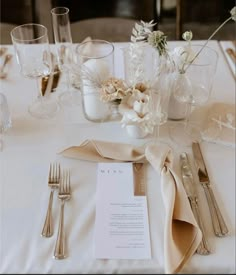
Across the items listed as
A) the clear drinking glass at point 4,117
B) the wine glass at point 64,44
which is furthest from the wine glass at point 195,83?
the clear drinking glass at point 4,117

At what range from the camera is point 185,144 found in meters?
0.98

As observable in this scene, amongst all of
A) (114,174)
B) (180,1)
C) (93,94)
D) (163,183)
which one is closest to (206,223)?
(163,183)

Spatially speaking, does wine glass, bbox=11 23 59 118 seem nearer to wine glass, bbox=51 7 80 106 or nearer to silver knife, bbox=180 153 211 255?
wine glass, bbox=51 7 80 106

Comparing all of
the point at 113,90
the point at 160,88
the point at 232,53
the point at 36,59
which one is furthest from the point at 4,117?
the point at 232,53

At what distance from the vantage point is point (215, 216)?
2.58 ft

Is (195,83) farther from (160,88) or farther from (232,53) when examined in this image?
(232,53)

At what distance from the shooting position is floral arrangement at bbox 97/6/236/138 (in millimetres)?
898

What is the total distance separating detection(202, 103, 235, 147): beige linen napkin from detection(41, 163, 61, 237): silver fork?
38 centimetres

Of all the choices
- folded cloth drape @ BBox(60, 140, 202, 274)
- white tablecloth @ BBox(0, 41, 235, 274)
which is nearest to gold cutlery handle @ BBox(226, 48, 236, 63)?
white tablecloth @ BBox(0, 41, 235, 274)

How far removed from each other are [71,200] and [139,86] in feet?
1.04

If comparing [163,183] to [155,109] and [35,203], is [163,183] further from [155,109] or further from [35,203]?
[35,203]

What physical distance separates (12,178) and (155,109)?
37 centimetres

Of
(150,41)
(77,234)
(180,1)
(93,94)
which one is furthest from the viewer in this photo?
(180,1)

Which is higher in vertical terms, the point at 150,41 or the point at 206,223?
the point at 150,41
